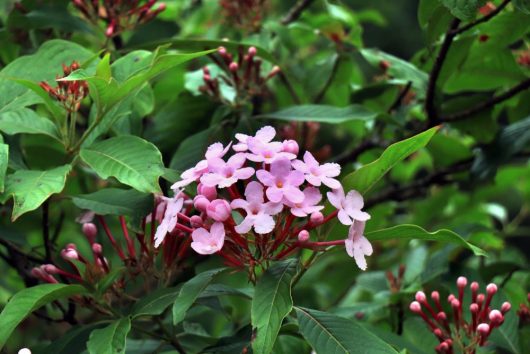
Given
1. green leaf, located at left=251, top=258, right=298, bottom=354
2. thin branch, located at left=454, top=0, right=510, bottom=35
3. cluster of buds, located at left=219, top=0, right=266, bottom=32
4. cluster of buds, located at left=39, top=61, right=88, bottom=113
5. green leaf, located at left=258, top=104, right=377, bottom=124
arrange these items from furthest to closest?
cluster of buds, located at left=219, top=0, right=266, bottom=32, green leaf, located at left=258, top=104, right=377, bottom=124, thin branch, located at left=454, top=0, right=510, bottom=35, cluster of buds, located at left=39, top=61, right=88, bottom=113, green leaf, located at left=251, top=258, right=298, bottom=354

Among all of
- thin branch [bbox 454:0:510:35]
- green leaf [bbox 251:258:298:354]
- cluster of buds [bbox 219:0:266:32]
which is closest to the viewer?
green leaf [bbox 251:258:298:354]

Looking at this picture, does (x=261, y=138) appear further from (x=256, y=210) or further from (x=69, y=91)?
(x=69, y=91)

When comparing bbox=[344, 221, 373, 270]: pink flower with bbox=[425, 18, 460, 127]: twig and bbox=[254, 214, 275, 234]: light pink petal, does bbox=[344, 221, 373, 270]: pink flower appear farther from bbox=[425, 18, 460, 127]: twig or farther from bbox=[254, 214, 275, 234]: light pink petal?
bbox=[425, 18, 460, 127]: twig

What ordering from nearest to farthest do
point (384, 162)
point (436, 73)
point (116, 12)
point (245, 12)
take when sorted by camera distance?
point (384, 162) < point (436, 73) < point (116, 12) < point (245, 12)

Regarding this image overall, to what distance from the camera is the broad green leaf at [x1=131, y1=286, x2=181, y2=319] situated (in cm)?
150

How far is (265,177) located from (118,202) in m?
0.41

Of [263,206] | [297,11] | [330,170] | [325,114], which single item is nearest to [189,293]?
[263,206]

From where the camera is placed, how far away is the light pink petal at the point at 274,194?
133 centimetres

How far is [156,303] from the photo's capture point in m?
1.53

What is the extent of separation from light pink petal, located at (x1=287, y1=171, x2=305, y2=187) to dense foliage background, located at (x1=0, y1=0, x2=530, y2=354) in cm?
14

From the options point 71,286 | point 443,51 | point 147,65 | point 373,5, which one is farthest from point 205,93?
point 373,5

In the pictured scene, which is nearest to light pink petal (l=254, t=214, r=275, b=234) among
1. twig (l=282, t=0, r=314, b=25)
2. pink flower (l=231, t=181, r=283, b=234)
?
pink flower (l=231, t=181, r=283, b=234)

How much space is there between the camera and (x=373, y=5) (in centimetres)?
1264

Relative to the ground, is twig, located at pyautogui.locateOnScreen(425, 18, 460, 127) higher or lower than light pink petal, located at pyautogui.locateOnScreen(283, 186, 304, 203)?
lower
